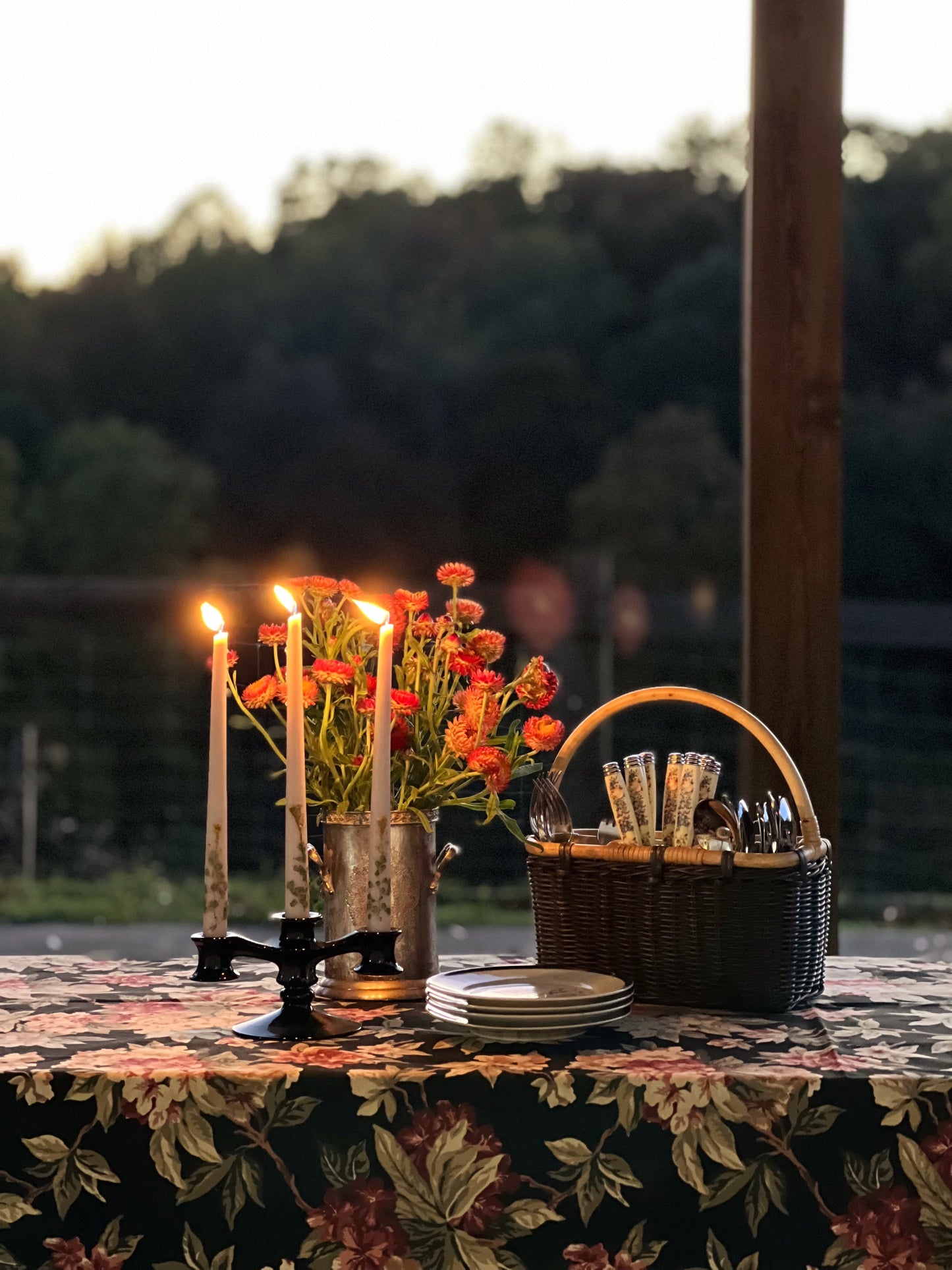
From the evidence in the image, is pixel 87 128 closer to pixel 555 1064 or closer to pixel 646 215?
pixel 646 215

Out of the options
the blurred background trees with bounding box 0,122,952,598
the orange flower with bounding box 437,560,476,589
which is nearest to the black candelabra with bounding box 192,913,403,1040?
the orange flower with bounding box 437,560,476,589

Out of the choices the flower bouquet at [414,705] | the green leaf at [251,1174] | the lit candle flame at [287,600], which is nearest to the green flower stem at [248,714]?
the flower bouquet at [414,705]

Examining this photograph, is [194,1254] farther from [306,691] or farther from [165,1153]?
[306,691]

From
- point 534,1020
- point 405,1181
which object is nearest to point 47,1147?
point 405,1181

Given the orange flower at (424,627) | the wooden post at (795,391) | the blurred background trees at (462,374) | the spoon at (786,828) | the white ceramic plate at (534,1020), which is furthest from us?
the blurred background trees at (462,374)

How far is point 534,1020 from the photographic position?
1.10 meters

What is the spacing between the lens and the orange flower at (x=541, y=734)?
1.25m

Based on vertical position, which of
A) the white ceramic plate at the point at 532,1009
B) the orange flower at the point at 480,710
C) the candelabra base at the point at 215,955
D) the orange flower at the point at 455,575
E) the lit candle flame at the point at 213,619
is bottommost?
the white ceramic plate at the point at 532,1009

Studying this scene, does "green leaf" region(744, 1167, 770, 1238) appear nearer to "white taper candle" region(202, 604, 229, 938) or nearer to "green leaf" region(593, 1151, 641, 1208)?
"green leaf" region(593, 1151, 641, 1208)

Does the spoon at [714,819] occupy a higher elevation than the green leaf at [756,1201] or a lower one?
higher

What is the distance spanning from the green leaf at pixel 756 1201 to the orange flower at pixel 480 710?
0.41 meters

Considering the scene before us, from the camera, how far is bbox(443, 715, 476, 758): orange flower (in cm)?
125

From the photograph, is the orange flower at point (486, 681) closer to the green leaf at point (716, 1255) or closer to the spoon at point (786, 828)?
the spoon at point (786, 828)

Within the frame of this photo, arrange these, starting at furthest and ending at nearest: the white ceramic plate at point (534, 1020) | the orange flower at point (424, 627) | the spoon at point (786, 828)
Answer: the orange flower at point (424, 627) → the spoon at point (786, 828) → the white ceramic plate at point (534, 1020)
